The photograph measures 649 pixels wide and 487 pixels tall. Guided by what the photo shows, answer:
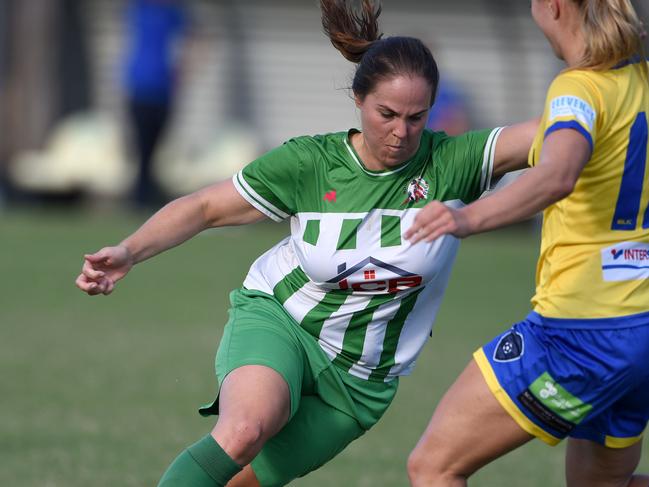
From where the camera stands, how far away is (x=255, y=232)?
16.3 metres

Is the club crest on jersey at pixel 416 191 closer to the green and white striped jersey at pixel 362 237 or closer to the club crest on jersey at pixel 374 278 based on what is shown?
the green and white striped jersey at pixel 362 237

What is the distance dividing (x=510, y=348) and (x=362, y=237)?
0.78 m

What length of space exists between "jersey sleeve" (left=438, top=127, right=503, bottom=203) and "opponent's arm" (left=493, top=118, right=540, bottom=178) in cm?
2

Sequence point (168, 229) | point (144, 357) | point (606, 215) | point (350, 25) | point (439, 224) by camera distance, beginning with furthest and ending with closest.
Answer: point (144, 357) → point (350, 25) → point (168, 229) → point (606, 215) → point (439, 224)

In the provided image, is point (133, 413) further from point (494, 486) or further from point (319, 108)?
point (319, 108)

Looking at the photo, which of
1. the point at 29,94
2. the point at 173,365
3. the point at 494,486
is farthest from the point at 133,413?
the point at 29,94

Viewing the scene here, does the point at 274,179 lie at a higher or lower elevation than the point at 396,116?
lower

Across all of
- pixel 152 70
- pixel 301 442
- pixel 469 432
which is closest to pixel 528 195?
pixel 469 432

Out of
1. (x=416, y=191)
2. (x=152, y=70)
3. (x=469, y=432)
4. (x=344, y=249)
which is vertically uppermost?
(x=416, y=191)

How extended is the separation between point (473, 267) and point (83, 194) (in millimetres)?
6294

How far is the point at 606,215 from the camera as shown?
369 cm

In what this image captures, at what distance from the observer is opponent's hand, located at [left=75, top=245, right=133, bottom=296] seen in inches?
170

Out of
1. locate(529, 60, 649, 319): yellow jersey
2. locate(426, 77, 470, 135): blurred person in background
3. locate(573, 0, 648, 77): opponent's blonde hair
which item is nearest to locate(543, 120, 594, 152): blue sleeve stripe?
locate(529, 60, 649, 319): yellow jersey

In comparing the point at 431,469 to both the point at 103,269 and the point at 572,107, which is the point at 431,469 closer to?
the point at 572,107
